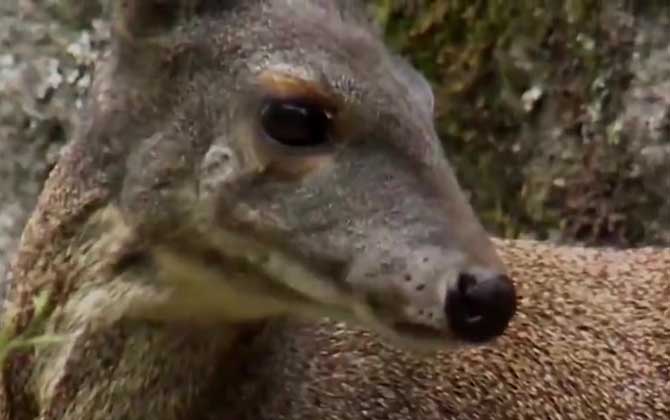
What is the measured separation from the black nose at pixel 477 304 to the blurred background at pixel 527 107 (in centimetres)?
188

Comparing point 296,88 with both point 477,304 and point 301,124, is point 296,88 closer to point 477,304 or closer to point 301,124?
point 301,124

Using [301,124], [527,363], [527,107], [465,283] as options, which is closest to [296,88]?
[301,124]

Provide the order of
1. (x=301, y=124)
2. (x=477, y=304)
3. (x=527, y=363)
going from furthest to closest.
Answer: (x=527, y=363), (x=301, y=124), (x=477, y=304)

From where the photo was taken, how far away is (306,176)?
2145 mm

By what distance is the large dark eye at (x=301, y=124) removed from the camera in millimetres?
2135

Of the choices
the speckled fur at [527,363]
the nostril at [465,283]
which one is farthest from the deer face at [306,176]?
the speckled fur at [527,363]

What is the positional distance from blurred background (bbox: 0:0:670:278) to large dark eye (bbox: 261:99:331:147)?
1.73 m

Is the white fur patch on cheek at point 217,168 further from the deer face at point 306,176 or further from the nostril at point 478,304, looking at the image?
the nostril at point 478,304

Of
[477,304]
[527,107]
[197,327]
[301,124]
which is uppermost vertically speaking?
[301,124]

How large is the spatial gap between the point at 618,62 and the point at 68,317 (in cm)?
193

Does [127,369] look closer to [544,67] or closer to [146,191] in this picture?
[146,191]

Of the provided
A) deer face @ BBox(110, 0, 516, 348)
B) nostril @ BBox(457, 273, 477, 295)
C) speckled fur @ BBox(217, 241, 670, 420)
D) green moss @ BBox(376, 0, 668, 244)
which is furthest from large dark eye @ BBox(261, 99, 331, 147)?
green moss @ BBox(376, 0, 668, 244)

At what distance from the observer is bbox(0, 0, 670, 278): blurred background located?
3.91 metres

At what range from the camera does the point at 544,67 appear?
13.1ft
